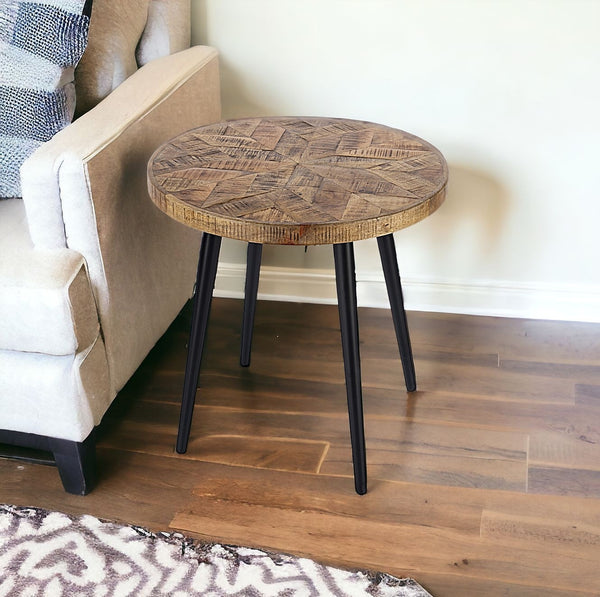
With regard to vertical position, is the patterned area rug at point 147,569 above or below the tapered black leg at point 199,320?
below

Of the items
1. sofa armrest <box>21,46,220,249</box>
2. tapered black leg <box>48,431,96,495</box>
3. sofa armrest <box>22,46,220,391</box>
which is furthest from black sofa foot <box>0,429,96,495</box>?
sofa armrest <box>21,46,220,249</box>

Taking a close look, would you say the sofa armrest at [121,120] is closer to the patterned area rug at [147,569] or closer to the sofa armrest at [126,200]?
the sofa armrest at [126,200]

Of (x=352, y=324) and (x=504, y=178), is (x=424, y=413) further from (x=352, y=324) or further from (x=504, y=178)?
(x=504, y=178)

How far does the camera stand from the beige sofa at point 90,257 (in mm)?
1258

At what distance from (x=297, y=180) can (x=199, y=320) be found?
304mm

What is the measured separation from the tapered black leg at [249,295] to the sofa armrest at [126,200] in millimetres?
157

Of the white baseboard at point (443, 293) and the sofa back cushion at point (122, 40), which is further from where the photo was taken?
the white baseboard at point (443, 293)

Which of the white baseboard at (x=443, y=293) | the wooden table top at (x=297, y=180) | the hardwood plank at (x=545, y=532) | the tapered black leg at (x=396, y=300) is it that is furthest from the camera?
the white baseboard at (x=443, y=293)

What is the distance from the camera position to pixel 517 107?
5.82 feet

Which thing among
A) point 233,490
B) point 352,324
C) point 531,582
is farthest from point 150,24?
point 531,582

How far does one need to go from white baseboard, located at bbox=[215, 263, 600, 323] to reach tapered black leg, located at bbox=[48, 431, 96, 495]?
29.5 inches

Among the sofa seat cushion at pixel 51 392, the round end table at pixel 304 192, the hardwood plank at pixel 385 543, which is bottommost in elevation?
the hardwood plank at pixel 385 543

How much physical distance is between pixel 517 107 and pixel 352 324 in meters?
0.80

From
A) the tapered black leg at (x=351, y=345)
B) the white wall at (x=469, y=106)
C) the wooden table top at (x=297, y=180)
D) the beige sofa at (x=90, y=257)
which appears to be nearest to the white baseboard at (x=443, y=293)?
the white wall at (x=469, y=106)
